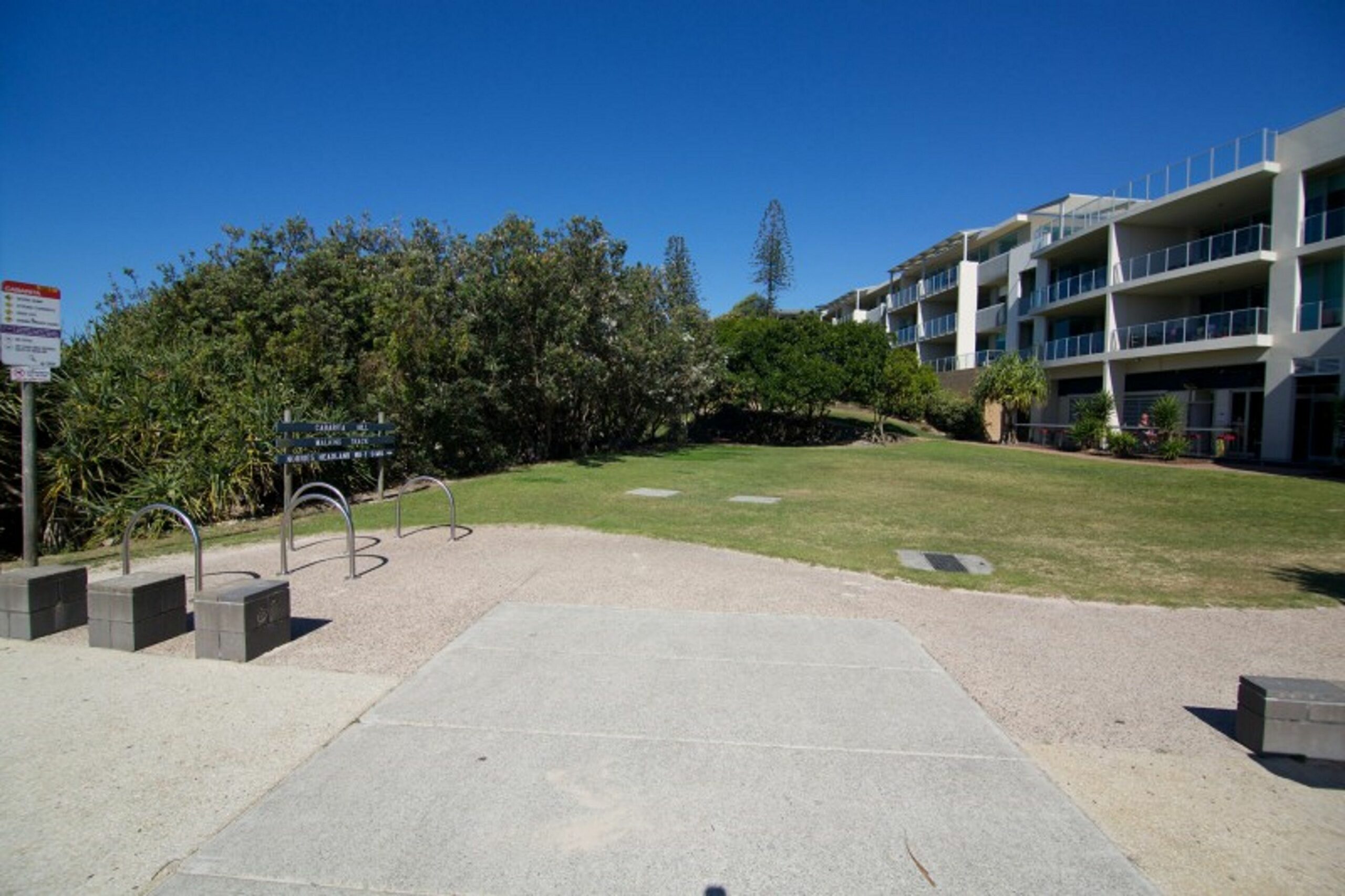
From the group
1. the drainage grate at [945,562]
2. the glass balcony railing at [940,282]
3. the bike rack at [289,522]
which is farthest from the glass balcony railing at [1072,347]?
the bike rack at [289,522]

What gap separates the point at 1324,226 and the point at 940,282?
2772 centimetres

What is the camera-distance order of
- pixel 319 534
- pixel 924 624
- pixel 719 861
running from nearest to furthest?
1. pixel 719 861
2. pixel 924 624
3. pixel 319 534

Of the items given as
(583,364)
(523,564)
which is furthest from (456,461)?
(523,564)

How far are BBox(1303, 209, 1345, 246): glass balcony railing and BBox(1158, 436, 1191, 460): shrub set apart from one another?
23.1 feet

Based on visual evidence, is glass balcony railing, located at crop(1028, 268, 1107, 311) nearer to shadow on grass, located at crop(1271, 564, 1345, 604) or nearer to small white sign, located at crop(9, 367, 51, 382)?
shadow on grass, located at crop(1271, 564, 1345, 604)

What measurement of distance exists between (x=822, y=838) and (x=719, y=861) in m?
0.46

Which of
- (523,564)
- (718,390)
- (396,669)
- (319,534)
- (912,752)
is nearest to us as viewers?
(912,752)

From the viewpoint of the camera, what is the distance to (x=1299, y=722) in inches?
144

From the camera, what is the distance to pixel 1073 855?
9.25ft

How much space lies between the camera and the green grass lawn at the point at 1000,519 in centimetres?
774

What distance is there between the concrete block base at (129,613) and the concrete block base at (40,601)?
0.53 m

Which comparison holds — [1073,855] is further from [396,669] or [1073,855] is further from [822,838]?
[396,669]

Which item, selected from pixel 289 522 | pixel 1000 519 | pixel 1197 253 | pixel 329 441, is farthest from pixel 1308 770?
pixel 1197 253

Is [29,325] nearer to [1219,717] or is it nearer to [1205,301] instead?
[1219,717]
